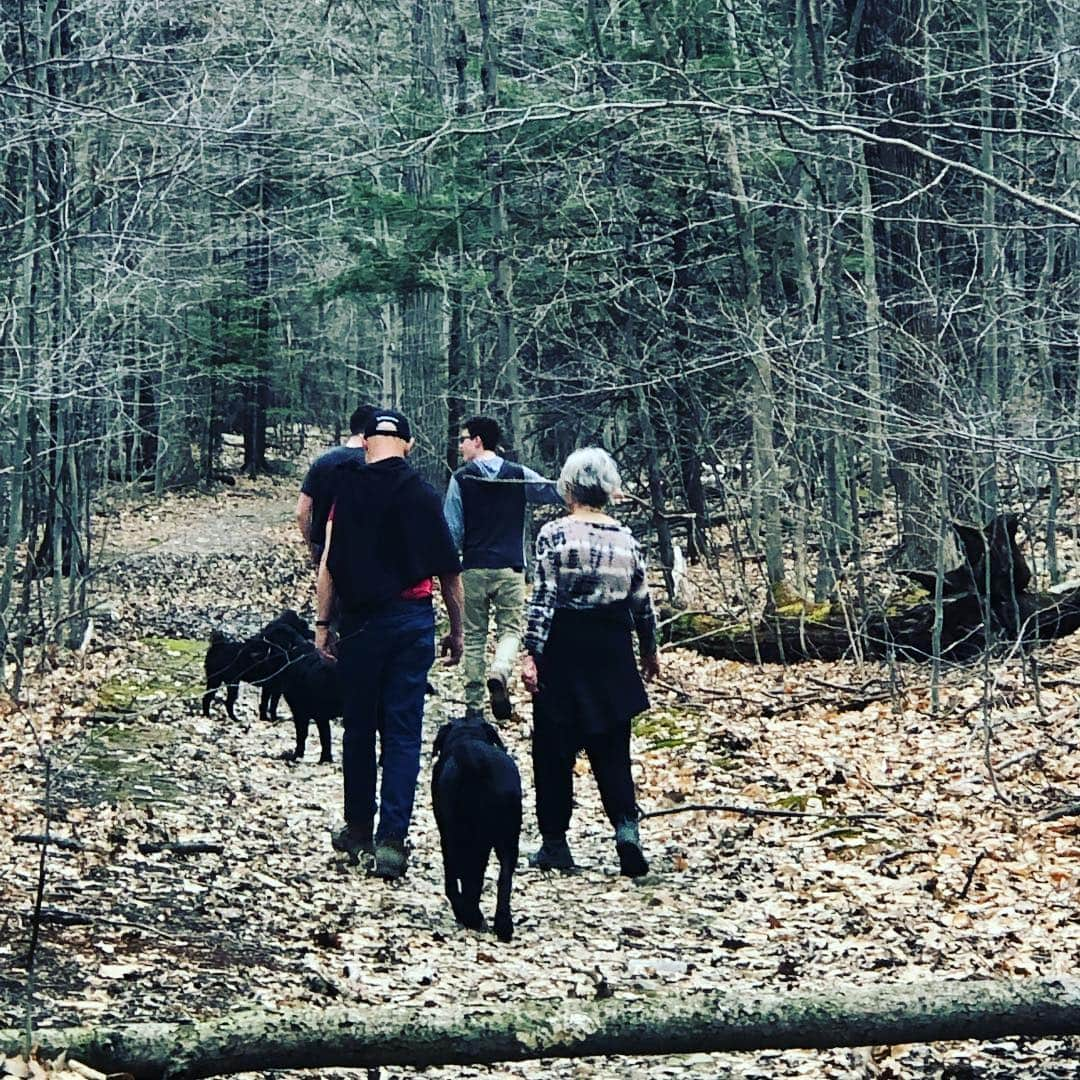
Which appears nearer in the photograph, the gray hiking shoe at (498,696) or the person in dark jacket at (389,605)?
the person in dark jacket at (389,605)

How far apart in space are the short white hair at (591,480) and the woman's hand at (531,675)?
0.86 meters

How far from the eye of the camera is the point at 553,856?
7.60 metres

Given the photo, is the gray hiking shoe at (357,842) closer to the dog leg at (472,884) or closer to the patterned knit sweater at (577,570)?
the dog leg at (472,884)

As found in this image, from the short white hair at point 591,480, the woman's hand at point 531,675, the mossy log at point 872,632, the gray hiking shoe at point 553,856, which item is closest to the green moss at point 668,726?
the mossy log at point 872,632

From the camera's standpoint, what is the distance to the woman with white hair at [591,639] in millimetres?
7289

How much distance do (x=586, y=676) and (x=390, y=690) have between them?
1.02 m

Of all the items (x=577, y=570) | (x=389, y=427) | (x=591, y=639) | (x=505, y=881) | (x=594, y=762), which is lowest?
(x=505, y=881)

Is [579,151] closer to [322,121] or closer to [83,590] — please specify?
[322,121]

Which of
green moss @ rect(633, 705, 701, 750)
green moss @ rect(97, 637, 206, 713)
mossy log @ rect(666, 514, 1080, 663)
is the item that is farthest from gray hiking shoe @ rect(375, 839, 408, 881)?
green moss @ rect(97, 637, 206, 713)

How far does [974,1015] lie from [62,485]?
12.6 metres

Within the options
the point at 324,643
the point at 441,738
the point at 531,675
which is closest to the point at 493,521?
the point at 324,643

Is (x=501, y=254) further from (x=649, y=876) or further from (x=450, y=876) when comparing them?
(x=450, y=876)

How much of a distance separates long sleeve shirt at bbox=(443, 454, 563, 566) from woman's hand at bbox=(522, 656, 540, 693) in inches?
140

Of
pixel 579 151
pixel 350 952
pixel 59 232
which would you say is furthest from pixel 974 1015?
pixel 579 151
